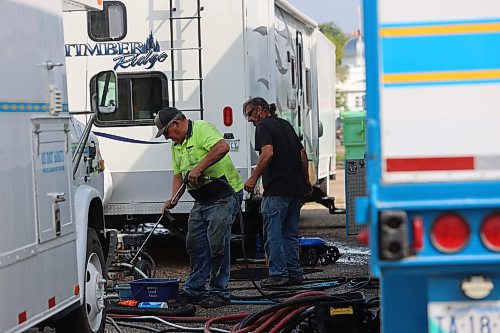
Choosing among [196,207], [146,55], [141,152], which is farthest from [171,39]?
[196,207]

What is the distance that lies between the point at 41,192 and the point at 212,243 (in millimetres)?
3296

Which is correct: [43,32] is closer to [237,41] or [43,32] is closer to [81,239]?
[81,239]

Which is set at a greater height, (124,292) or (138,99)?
(138,99)

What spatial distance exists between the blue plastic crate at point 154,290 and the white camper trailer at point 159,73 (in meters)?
2.35

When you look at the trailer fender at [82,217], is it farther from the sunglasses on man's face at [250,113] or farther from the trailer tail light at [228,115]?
the trailer tail light at [228,115]

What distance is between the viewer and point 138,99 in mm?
12078

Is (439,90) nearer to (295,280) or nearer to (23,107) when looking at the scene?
(23,107)

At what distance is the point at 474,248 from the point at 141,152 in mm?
8086

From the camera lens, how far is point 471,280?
4254mm

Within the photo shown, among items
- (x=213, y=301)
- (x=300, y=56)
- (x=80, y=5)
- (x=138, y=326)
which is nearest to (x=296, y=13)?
(x=300, y=56)

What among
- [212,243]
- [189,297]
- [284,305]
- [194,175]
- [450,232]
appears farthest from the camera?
[189,297]

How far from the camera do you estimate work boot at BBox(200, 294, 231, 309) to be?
9.55m

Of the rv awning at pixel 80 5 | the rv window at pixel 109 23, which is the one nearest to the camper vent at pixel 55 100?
the rv awning at pixel 80 5

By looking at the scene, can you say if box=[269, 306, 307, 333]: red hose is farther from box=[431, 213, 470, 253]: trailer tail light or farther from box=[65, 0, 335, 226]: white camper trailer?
box=[65, 0, 335, 226]: white camper trailer
